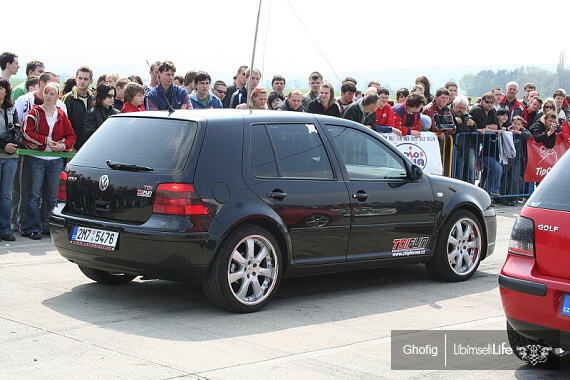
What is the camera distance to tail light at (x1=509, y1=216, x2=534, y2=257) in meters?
5.80

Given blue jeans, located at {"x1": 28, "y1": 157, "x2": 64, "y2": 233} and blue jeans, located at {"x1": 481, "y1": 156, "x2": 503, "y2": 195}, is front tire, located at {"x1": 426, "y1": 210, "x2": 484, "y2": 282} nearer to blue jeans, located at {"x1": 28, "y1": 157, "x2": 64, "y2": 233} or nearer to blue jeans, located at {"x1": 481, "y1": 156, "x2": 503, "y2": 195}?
blue jeans, located at {"x1": 28, "y1": 157, "x2": 64, "y2": 233}

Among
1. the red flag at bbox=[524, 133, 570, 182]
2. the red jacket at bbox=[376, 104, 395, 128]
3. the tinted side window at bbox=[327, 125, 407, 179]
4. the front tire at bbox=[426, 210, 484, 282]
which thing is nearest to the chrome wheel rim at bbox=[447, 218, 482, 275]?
the front tire at bbox=[426, 210, 484, 282]

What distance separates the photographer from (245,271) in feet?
24.7

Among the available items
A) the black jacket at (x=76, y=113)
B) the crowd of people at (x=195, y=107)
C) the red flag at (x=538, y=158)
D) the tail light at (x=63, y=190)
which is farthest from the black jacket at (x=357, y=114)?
the tail light at (x=63, y=190)

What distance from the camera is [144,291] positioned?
8.40m

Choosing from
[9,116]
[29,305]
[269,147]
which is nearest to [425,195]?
[269,147]

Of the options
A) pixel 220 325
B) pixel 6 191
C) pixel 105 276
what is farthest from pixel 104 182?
pixel 6 191

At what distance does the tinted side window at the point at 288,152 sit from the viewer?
25.6ft

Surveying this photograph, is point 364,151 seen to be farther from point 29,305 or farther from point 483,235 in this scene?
point 29,305

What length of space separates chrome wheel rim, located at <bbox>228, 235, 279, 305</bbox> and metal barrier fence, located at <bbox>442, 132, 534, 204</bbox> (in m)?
8.64

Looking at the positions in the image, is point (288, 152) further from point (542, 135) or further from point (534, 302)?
point (542, 135)

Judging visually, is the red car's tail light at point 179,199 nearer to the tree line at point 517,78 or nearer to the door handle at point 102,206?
the door handle at point 102,206

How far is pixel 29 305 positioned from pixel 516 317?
13.5 feet

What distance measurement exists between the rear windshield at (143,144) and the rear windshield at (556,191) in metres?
2.90
